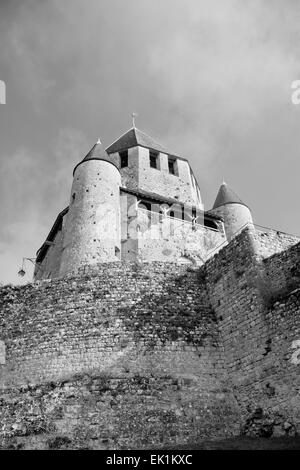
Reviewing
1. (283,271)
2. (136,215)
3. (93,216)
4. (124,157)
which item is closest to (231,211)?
(136,215)

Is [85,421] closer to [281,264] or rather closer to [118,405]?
[118,405]

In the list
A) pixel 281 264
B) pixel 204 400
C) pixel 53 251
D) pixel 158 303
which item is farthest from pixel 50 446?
pixel 53 251

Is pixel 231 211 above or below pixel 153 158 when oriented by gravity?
below

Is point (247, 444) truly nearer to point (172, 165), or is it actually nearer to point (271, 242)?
point (271, 242)

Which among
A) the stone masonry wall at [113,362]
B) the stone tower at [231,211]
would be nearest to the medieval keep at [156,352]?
the stone masonry wall at [113,362]

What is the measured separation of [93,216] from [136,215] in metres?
3.48

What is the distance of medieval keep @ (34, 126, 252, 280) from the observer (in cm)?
2019

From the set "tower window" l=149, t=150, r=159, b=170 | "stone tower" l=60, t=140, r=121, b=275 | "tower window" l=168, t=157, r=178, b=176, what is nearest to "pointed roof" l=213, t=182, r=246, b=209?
"tower window" l=168, t=157, r=178, b=176

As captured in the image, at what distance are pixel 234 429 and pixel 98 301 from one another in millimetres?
4687

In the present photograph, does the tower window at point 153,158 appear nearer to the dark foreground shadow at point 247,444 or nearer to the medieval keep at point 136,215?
the medieval keep at point 136,215

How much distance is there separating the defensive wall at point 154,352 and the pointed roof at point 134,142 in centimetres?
1930

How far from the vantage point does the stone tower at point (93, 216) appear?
1945cm

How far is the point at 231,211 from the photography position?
2753 centimetres

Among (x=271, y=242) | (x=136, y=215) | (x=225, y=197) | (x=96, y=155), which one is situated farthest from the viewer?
(x=225, y=197)
